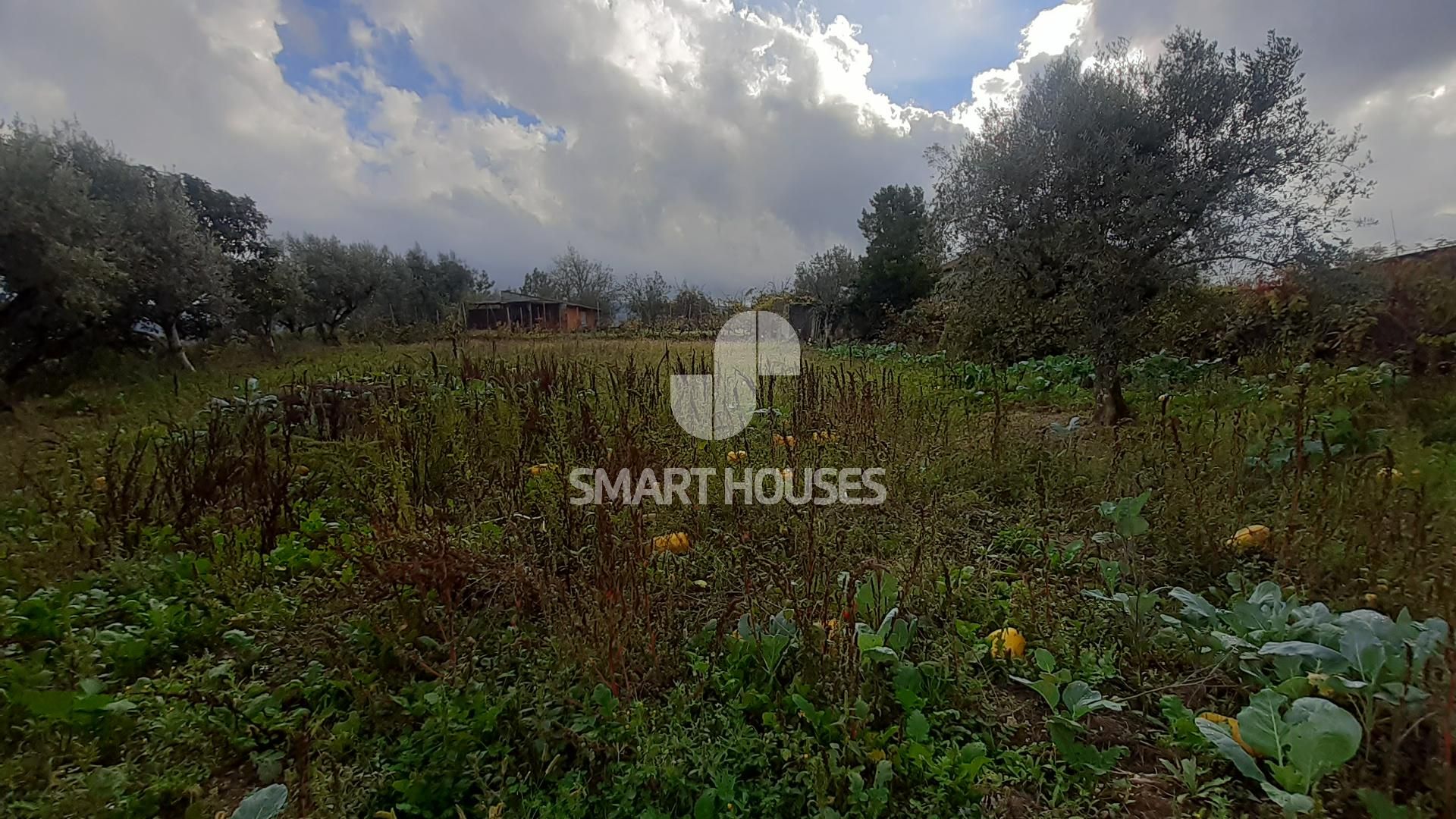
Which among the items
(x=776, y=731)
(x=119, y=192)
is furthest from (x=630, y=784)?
(x=119, y=192)

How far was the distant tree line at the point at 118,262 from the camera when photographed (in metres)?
8.15

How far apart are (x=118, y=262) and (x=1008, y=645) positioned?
50.0 feet

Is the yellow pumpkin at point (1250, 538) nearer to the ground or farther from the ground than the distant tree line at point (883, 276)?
nearer to the ground

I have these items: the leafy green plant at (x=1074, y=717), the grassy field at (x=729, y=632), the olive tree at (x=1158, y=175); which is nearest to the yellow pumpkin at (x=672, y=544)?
the grassy field at (x=729, y=632)

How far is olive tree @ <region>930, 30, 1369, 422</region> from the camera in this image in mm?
4645

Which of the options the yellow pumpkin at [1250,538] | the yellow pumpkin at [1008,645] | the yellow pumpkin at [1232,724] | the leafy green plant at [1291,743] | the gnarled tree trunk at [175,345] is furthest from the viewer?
the gnarled tree trunk at [175,345]

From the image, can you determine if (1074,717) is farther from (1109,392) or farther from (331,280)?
(331,280)

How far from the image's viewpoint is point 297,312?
61.9ft

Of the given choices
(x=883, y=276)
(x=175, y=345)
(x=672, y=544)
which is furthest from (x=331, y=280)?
(x=672, y=544)

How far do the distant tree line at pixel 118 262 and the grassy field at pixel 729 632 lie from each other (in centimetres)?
779

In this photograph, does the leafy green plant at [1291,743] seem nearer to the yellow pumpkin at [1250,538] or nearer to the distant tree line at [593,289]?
the yellow pumpkin at [1250,538]

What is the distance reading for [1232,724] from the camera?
55.9 inches

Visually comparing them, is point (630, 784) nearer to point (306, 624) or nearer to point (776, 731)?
point (776, 731)

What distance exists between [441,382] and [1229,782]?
5.57m
